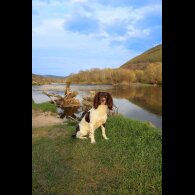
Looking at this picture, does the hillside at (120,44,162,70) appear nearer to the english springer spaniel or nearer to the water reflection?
the water reflection

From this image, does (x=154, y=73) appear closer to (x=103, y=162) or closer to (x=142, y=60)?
(x=142, y=60)

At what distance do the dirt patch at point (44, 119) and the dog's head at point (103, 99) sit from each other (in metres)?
0.85

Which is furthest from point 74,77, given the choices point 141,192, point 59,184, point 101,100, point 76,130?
point 141,192

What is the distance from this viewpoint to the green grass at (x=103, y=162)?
192 cm

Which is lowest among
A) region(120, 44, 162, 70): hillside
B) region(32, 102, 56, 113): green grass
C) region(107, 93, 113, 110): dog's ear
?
region(32, 102, 56, 113): green grass

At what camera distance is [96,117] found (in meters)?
2.69

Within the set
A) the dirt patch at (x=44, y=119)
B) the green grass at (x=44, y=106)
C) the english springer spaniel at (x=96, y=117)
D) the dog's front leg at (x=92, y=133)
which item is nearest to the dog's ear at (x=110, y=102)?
the english springer spaniel at (x=96, y=117)

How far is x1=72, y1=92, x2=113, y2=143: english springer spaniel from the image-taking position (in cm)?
257

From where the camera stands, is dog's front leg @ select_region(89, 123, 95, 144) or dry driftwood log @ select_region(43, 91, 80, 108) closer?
dog's front leg @ select_region(89, 123, 95, 144)

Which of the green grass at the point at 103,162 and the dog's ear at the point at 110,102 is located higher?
the dog's ear at the point at 110,102

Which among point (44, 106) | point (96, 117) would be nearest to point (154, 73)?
point (96, 117)

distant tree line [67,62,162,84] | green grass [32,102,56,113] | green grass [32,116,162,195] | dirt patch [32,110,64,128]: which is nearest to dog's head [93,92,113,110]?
distant tree line [67,62,162,84]

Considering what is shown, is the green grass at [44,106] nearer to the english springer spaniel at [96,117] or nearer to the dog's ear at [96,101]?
the english springer spaniel at [96,117]

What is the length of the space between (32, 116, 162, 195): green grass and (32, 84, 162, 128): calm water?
0.31 feet
